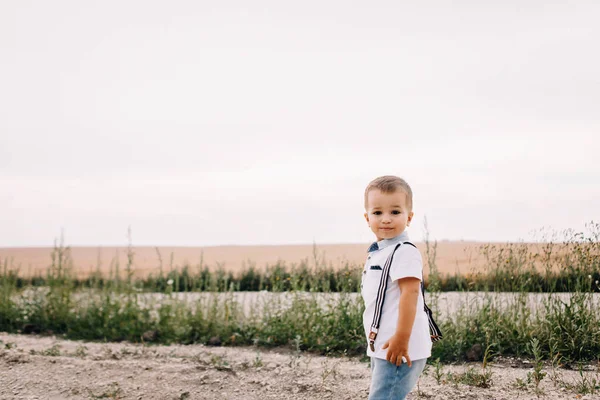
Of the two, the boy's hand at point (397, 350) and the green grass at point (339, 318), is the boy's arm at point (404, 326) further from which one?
the green grass at point (339, 318)

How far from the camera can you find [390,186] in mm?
2572

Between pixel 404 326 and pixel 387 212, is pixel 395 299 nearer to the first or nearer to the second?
pixel 404 326

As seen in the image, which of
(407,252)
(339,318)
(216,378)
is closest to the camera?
(407,252)

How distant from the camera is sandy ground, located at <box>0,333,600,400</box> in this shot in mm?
4086

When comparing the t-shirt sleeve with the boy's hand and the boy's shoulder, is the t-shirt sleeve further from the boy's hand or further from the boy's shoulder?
the boy's hand

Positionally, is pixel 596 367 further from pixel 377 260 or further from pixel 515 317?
pixel 377 260

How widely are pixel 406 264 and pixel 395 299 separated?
167 mm

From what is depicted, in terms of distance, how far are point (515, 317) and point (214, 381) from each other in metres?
2.90

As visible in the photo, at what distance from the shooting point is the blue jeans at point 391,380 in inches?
98.0

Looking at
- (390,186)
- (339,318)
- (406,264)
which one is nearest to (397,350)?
(406,264)

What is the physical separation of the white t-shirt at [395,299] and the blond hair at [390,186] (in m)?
0.19

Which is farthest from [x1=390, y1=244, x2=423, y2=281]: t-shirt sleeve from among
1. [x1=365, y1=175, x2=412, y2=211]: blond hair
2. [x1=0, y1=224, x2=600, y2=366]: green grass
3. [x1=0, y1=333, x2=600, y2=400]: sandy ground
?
[x1=0, y1=224, x2=600, y2=366]: green grass

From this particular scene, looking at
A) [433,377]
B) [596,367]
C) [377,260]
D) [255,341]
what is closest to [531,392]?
[433,377]

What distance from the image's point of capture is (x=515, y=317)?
17.6 feet
